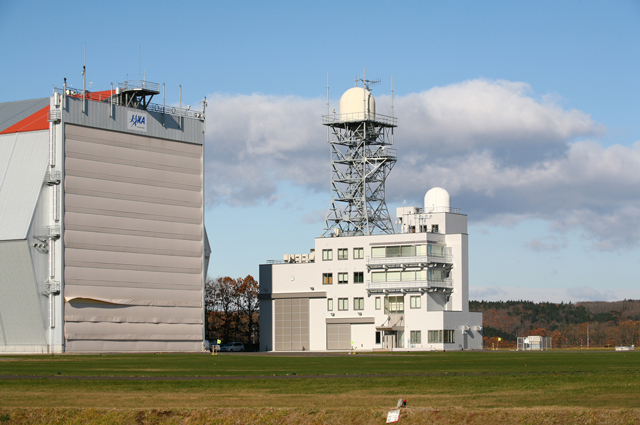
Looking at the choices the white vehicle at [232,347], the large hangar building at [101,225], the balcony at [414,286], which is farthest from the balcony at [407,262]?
the white vehicle at [232,347]

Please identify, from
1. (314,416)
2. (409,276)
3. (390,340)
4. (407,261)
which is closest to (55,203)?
(407,261)

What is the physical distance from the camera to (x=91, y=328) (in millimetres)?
86375

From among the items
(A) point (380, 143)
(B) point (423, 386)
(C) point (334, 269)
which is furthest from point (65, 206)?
(B) point (423, 386)

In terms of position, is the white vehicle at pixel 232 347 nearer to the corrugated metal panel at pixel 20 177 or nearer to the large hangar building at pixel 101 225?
the large hangar building at pixel 101 225

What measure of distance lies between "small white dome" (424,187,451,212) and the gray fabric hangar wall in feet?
97.4

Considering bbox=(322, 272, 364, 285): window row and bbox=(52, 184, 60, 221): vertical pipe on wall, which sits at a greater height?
bbox=(52, 184, 60, 221): vertical pipe on wall

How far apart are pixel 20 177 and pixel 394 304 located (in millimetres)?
44541

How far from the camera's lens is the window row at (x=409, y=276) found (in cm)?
10175

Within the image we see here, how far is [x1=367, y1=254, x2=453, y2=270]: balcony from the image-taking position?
101500 millimetres

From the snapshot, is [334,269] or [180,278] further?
[334,269]

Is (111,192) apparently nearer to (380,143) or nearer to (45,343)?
(45,343)

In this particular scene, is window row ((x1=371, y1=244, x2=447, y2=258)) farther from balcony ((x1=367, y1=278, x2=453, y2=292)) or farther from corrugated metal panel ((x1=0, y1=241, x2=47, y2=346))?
corrugated metal panel ((x1=0, y1=241, x2=47, y2=346))

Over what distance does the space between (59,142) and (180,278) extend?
20.0 m

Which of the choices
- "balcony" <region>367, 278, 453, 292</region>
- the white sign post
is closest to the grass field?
the white sign post
